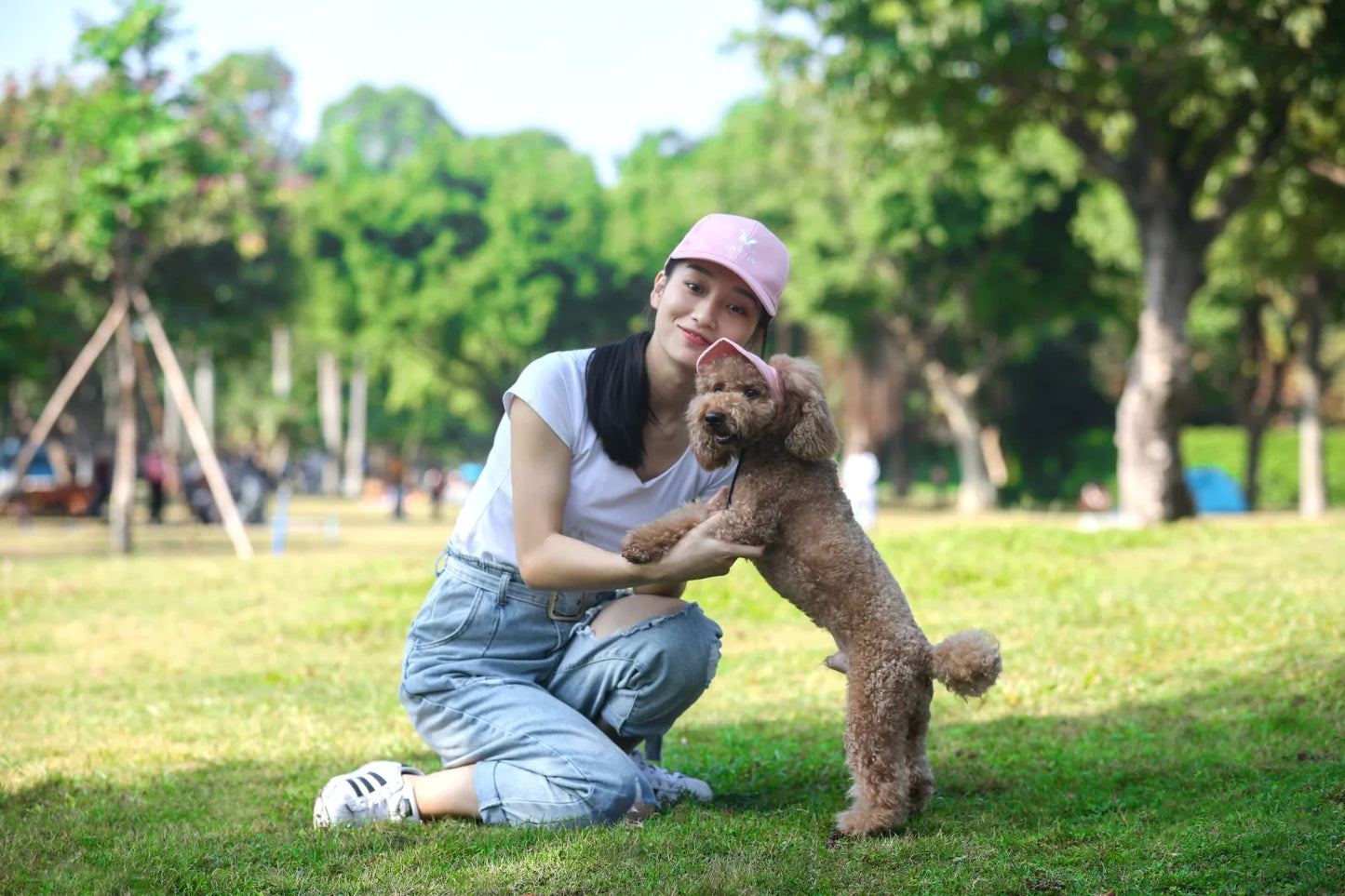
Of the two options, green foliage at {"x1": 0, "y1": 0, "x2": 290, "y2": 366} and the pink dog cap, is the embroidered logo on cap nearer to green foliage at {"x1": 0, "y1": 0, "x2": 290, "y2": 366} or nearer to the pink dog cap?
the pink dog cap

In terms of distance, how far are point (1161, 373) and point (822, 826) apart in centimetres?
1301

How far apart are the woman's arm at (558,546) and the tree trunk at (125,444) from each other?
12817 millimetres

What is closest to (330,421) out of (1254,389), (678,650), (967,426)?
(967,426)

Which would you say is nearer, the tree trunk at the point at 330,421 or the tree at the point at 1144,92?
the tree at the point at 1144,92

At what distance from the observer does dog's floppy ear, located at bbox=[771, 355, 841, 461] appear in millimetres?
3600

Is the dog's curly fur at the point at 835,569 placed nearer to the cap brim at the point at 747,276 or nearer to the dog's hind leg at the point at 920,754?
the dog's hind leg at the point at 920,754

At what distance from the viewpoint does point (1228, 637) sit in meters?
7.00

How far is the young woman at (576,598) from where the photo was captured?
3.82m

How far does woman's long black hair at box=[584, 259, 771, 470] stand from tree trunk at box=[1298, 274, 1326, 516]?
20549 mm

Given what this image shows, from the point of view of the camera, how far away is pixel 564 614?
163 inches

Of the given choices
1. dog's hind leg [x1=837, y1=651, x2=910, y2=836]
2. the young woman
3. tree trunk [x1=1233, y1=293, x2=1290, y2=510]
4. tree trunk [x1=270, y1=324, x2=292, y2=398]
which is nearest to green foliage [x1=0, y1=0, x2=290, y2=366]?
the young woman

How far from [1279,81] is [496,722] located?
1339cm

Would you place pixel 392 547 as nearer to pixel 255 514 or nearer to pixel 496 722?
pixel 255 514

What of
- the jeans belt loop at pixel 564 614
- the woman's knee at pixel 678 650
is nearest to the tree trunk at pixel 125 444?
the jeans belt loop at pixel 564 614
